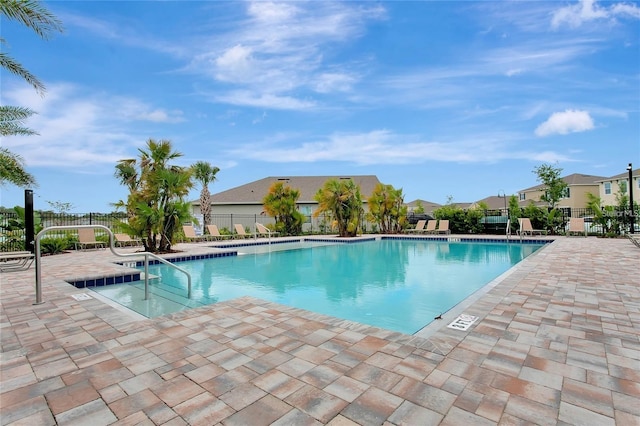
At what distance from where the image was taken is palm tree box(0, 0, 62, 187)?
5.83 m

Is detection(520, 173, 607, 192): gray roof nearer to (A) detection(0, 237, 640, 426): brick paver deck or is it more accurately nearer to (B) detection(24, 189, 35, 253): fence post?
(A) detection(0, 237, 640, 426): brick paver deck

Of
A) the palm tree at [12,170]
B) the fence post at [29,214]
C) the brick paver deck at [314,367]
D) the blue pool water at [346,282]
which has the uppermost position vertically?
the palm tree at [12,170]

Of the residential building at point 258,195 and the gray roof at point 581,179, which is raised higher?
the gray roof at point 581,179

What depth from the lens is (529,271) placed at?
7.02m

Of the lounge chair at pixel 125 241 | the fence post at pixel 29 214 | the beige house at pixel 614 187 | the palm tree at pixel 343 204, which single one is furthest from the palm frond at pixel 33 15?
the beige house at pixel 614 187

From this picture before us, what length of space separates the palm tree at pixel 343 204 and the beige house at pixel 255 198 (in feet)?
16.3

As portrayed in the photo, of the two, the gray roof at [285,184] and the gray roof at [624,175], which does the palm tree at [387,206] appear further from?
the gray roof at [624,175]

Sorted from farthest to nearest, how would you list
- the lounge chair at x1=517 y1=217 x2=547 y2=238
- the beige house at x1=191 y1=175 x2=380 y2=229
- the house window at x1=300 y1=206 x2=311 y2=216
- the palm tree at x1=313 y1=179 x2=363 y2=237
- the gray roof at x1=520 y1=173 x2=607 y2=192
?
1. the gray roof at x1=520 y1=173 x2=607 y2=192
2. the house window at x1=300 y1=206 x2=311 y2=216
3. the beige house at x1=191 y1=175 x2=380 y2=229
4. the palm tree at x1=313 y1=179 x2=363 y2=237
5. the lounge chair at x1=517 y1=217 x2=547 y2=238

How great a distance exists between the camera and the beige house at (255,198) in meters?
26.6

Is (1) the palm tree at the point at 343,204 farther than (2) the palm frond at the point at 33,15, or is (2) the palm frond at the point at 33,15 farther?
(1) the palm tree at the point at 343,204

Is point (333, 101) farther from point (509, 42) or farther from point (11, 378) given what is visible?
point (11, 378)

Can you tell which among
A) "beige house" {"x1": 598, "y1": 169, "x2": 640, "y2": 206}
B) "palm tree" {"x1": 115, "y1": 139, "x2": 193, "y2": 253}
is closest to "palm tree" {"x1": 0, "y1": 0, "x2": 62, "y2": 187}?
"palm tree" {"x1": 115, "y1": 139, "x2": 193, "y2": 253}

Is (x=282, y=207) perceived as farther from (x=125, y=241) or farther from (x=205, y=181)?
(x=125, y=241)

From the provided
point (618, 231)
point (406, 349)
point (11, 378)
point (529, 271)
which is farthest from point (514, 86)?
point (11, 378)
